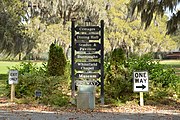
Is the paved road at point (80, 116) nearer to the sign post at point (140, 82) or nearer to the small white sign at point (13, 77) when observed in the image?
the sign post at point (140, 82)

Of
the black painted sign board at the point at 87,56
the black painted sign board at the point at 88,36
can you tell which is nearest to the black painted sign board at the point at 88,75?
the black painted sign board at the point at 87,56

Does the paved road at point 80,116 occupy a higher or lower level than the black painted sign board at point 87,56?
lower

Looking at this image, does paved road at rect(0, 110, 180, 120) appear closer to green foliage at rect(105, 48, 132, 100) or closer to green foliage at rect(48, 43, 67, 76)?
green foliage at rect(105, 48, 132, 100)

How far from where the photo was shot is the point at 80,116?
7.34 meters

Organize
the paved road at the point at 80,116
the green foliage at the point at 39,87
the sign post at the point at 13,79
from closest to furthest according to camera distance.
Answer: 1. the paved road at the point at 80,116
2. the sign post at the point at 13,79
3. the green foliage at the point at 39,87

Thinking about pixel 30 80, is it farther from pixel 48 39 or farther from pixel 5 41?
pixel 48 39

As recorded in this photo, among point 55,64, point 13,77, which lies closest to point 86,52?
point 13,77

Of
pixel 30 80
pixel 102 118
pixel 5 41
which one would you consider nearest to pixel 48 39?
pixel 5 41

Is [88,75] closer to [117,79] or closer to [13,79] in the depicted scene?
[117,79]

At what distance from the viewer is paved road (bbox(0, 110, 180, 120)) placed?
707 cm

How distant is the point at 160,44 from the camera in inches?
1697

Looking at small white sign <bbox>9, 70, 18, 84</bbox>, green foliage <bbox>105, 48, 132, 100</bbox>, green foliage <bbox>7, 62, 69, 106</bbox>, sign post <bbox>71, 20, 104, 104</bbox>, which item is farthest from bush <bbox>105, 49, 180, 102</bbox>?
small white sign <bbox>9, 70, 18, 84</bbox>

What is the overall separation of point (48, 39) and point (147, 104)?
1648cm

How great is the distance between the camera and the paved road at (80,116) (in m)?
7.07
